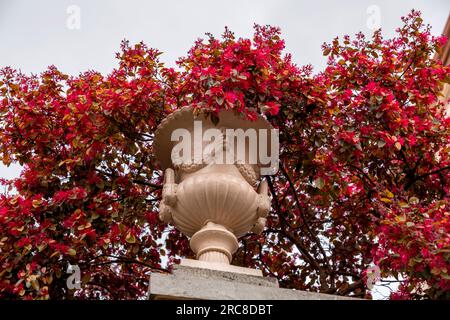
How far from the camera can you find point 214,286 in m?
5.16

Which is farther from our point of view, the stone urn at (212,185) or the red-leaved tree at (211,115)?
the red-leaved tree at (211,115)

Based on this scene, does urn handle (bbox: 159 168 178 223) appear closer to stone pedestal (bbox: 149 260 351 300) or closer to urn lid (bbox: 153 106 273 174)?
urn lid (bbox: 153 106 273 174)

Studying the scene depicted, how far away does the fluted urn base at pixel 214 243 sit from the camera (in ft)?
19.6

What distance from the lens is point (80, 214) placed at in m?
7.23

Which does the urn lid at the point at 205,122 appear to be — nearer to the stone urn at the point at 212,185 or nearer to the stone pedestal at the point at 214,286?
the stone urn at the point at 212,185

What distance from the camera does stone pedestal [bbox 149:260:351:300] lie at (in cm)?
498

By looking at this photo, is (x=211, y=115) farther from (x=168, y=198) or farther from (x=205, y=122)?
(x=168, y=198)

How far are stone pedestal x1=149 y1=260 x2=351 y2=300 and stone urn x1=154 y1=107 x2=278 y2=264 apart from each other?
572 mm

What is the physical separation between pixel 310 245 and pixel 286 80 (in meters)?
2.57

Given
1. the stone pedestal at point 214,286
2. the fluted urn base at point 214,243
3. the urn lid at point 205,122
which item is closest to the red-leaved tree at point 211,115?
the urn lid at point 205,122

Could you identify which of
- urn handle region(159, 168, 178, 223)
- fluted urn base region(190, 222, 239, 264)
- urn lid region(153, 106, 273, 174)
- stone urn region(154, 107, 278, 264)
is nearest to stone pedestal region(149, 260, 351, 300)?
fluted urn base region(190, 222, 239, 264)

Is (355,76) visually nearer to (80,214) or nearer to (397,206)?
(397,206)
